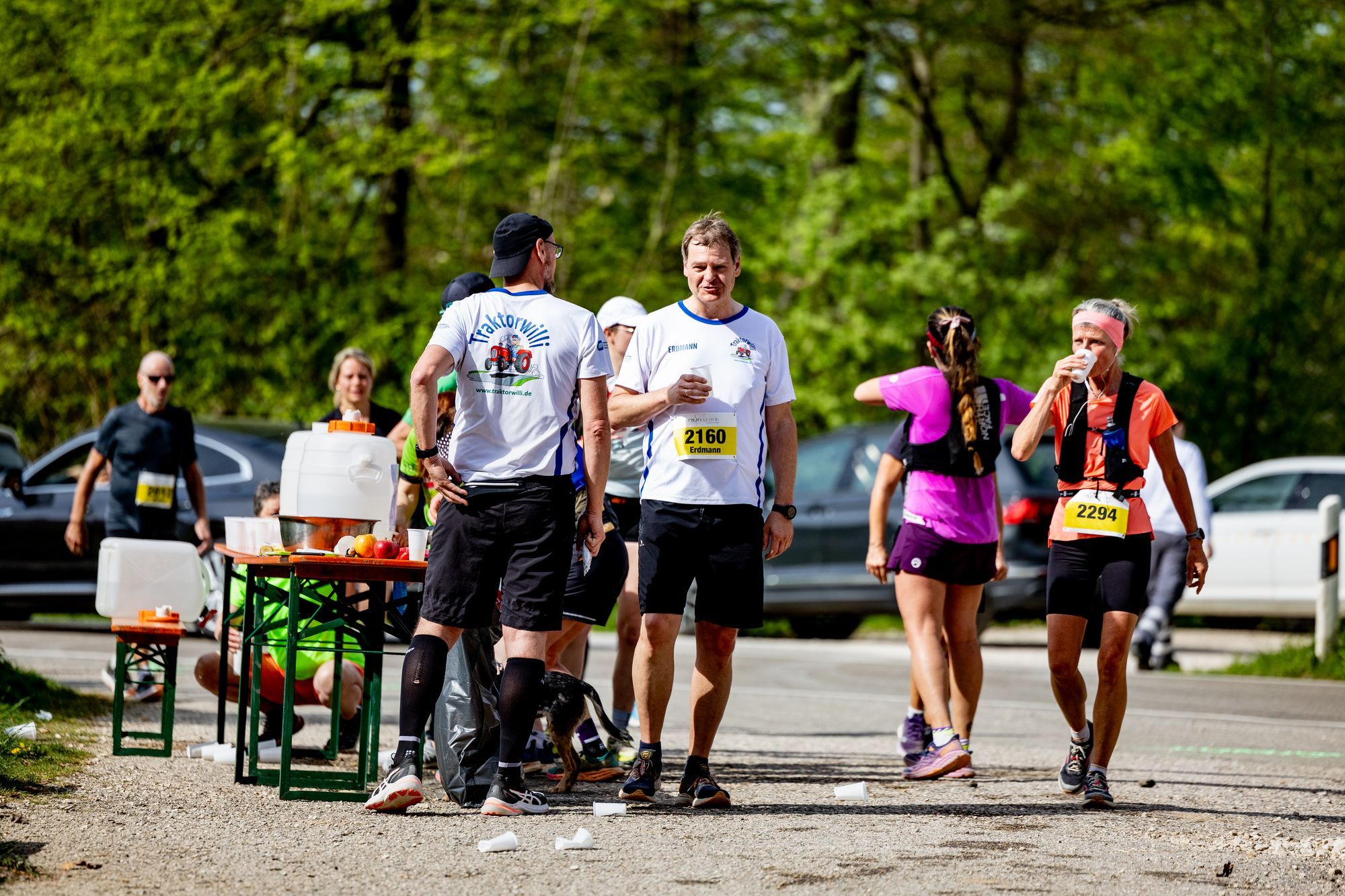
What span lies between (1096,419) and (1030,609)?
25.9 feet

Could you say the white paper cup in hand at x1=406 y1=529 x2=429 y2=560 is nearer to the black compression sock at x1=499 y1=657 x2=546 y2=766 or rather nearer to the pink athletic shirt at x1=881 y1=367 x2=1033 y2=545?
the black compression sock at x1=499 y1=657 x2=546 y2=766

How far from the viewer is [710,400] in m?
6.35

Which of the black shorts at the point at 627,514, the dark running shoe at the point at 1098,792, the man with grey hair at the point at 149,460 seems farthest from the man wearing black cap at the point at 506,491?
the man with grey hair at the point at 149,460

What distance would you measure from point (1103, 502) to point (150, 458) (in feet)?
18.2

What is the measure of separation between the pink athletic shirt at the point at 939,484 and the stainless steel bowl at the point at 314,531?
8.16 feet

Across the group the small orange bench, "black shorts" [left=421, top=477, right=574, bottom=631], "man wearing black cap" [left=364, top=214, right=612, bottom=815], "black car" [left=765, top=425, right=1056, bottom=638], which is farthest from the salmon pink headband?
"black car" [left=765, top=425, right=1056, bottom=638]

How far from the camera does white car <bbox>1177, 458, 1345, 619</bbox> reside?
1614 centimetres

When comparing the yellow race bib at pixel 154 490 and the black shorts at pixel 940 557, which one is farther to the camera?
the yellow race bib at pixel 154 490

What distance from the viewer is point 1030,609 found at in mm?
14352

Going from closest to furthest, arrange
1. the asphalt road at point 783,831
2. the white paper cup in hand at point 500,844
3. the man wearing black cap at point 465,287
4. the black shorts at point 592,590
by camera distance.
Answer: the asphalt road at point 783,831 < the white paper cup in hand at point 500,844 < the man wearing black cap at point 465,287 < the black shorts at point 592,590

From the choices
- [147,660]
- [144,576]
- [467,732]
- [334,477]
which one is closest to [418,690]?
[467,732]

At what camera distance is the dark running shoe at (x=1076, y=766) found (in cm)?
686

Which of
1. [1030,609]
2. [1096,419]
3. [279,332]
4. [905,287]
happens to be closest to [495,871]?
[1096,419]

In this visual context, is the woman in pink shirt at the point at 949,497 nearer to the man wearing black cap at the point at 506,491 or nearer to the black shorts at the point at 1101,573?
the black shorts at the point at 1101,573
